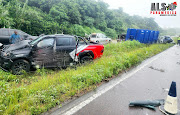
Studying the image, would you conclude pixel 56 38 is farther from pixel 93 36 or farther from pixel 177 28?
pixel 177 28

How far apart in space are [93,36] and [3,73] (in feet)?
40.0

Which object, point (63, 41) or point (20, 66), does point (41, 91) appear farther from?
point (63, 41)

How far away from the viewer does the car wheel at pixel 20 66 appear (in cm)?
500

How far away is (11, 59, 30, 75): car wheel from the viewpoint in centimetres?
500

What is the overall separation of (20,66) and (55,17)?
15268mm

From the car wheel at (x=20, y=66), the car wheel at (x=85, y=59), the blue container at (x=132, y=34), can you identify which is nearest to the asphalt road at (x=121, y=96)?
the car wheel at (x=85, y=59)

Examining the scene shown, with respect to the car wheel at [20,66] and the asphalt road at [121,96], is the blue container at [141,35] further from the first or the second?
the car wheel at [20,66]

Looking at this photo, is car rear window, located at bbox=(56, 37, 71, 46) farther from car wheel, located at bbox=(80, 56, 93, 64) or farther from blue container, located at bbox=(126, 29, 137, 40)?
blue container, located at bbox=(126, 29, 137, 40)

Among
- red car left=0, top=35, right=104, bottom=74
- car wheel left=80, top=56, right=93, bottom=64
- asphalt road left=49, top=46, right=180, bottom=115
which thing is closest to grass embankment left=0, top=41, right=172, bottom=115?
asphalt road left=49, top=46, right=180, bottom=115

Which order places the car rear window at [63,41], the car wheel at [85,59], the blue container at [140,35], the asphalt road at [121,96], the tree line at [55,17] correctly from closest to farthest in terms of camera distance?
the asphalt road at [121,96], the car rear window at [63,41], the car wheel at [85,59], the tree line at [55,17], the blue container at [140,35]

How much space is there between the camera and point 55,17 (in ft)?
62.0

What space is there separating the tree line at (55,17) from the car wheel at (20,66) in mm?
10019

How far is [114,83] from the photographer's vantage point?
4.63m

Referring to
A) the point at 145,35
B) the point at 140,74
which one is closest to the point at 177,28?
the point at 145,35
